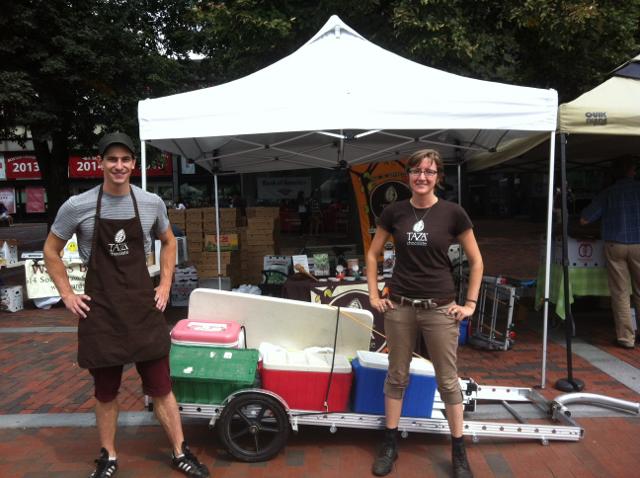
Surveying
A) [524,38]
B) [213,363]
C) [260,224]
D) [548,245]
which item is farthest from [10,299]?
[524,38]

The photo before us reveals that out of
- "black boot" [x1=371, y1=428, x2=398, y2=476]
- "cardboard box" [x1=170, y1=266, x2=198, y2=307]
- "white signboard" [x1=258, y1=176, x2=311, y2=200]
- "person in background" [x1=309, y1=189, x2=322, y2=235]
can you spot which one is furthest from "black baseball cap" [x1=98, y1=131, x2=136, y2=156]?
"white signboard" [x1=258, y1=176, x2=311, y2=200]

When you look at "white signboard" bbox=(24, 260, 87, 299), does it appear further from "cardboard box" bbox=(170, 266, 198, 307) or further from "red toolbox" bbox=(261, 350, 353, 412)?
"red toolbox" bbox=(261, 350, 353, 412)

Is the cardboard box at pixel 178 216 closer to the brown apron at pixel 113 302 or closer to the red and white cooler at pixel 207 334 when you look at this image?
the red and white cooler at pixel 207 334

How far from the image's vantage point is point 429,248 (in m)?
2.85

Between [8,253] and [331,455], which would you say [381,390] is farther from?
[8,253]

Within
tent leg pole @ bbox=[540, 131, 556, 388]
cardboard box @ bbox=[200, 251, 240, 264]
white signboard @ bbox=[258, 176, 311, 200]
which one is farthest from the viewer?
white signboard @ bbox=[258, 176, 311, 200]

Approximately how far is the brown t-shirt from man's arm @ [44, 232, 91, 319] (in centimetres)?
170

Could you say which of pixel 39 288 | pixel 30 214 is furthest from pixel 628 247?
pixel 30 214

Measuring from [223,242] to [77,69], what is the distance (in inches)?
215

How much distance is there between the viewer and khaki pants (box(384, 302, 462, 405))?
286 centimetres

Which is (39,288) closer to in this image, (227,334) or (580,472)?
(227,334)

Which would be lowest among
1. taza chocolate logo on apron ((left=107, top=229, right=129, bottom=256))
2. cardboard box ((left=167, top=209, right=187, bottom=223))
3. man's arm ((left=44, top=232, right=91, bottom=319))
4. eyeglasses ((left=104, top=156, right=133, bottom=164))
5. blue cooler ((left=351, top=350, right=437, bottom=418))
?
blue cooler ((left=351, top=350, right=437, bottom=418))

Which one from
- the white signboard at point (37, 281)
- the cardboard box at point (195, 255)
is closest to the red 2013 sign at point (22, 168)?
the white signboard at point (37, 281)

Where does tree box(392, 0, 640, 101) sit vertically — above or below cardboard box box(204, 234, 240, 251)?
above
